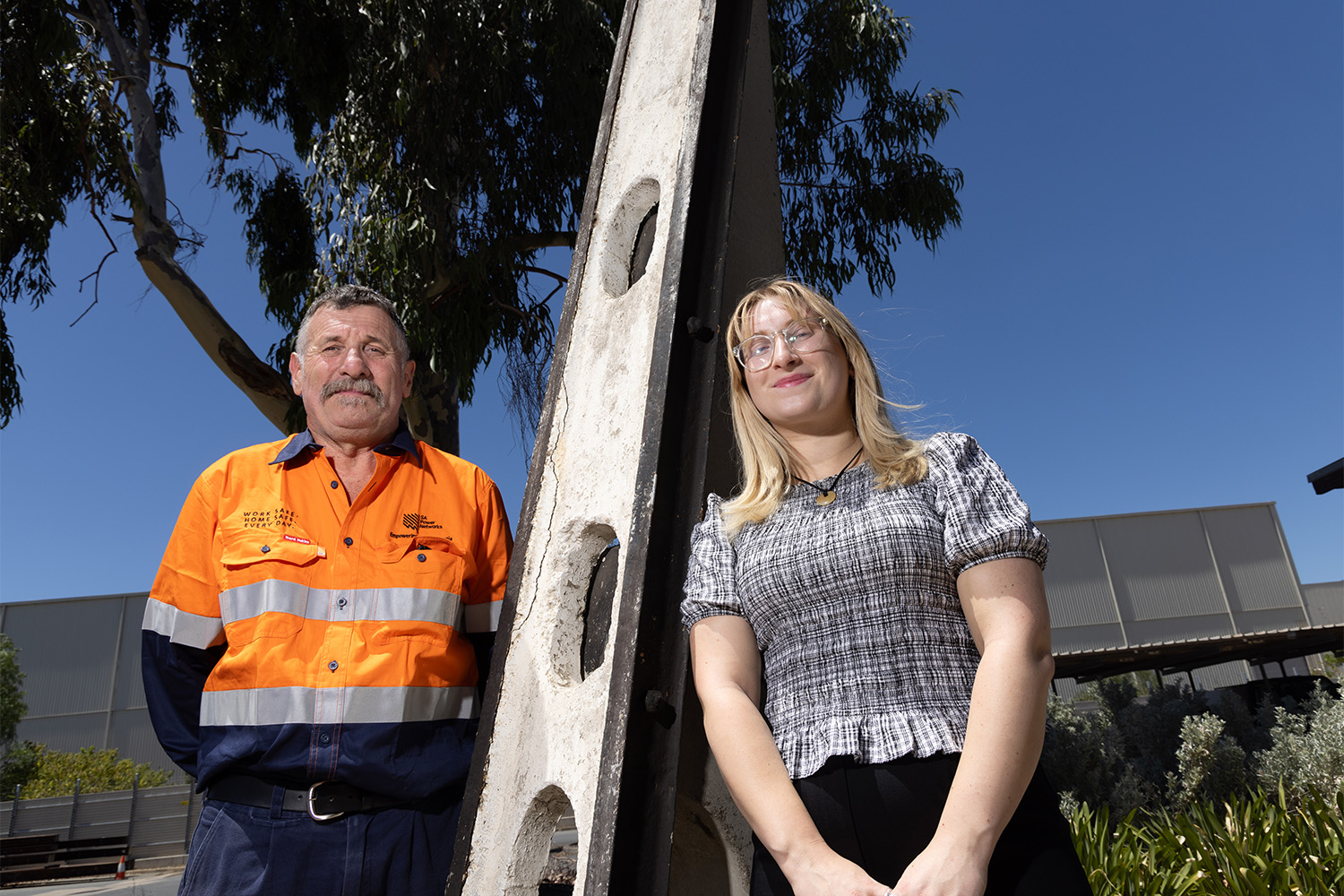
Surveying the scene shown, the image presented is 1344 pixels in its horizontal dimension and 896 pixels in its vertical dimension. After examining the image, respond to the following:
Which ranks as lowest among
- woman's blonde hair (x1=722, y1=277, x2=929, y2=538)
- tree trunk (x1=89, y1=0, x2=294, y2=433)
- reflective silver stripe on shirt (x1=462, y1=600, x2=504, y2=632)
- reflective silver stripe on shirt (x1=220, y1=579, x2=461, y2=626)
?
reflective silver stripe on shirt (x1=220, y1=579, x2=461, y2=626)

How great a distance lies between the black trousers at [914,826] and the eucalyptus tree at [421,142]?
729cm

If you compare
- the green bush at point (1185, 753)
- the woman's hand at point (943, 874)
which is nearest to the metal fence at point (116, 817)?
the green bush at point (1185, 753)

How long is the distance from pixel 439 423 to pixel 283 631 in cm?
662

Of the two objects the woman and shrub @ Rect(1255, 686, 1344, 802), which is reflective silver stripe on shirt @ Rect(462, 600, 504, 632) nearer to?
the woman

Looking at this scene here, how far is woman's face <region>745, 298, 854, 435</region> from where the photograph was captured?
178cm

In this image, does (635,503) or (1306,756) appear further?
(1306,756)

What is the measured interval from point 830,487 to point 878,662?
36 cm

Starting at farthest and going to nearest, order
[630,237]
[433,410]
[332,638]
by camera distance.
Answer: [433,410] < [630,237] < [332,638]

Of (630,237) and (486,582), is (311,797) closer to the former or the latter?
(486,582)

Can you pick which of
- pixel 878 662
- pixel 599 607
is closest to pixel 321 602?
pixel 599 607

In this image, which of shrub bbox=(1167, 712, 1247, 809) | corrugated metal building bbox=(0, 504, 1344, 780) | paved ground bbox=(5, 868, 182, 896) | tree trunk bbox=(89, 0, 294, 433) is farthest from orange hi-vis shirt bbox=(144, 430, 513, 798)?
corrugated metal building bbox=(0, 504, 1344, 780)

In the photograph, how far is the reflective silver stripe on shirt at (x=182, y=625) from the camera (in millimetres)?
2213

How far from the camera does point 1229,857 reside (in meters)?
4.03

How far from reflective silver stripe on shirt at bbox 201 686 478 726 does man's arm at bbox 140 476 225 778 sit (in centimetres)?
11
